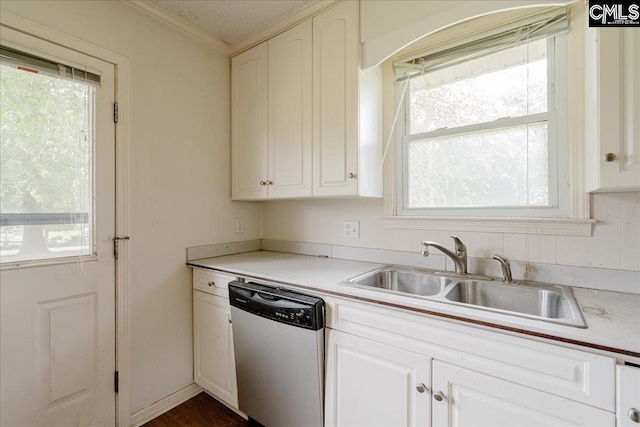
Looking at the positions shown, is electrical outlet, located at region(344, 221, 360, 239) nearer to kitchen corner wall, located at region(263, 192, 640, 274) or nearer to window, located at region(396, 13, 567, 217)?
kitchen corner wall, located at region(263, 192, 640, 274)

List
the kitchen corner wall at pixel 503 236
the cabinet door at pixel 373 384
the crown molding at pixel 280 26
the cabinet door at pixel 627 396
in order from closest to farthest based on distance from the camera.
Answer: the cabinet door at pixel 627 396 → the cabinet door at pixel 373 384 → the kitchen corner wall at pixel 503 236 → the crown molding at pixel 280 26

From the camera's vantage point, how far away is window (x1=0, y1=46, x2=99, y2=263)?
128 cm

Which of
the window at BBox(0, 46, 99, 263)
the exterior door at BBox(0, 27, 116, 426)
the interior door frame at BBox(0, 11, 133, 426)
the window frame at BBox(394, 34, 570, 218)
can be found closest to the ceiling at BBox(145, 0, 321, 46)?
the interior door frame at BBox(0, 11, 133, 426)

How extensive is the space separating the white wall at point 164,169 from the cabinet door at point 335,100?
84 cm

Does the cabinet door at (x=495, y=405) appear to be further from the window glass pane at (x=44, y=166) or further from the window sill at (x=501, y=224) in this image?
the window glass pane at (x=44, y=166)

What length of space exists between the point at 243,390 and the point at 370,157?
5.01ft

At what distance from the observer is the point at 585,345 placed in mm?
799

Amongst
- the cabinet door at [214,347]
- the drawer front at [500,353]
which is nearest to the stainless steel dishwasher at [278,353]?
the cabinet door at [214,347]

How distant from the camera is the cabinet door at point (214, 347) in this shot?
1723 mm

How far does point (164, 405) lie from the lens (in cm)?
180

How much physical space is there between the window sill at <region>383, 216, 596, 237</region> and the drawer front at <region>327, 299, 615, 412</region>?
2.28 feet

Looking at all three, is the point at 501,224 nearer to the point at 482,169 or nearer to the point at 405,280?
the point at 482,169

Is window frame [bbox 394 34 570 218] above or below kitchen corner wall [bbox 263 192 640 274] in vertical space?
above

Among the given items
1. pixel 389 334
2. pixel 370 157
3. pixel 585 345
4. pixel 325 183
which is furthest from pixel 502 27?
pixel 389 334
